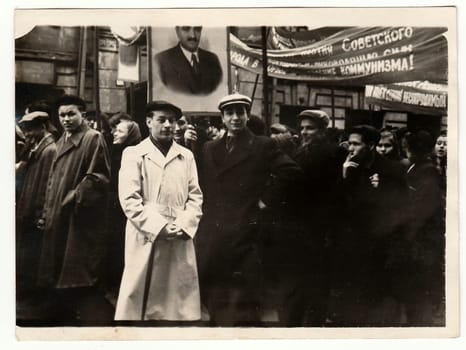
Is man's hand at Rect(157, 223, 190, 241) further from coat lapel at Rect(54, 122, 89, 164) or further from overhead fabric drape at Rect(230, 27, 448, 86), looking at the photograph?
overhead fabric drape at Rect(230, 27, 448, 86)

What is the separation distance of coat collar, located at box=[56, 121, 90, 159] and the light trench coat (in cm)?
21

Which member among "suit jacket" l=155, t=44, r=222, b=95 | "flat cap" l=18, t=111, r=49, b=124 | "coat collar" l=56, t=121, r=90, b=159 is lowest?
Answer: "coat collar" l=56, t=121, r=90, b=159

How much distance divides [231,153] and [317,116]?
41 centimetres

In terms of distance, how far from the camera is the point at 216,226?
7.85 feet

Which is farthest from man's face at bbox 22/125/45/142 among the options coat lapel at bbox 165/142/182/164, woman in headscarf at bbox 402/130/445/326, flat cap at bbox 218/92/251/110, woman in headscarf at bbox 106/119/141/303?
woman in headscarf at bbox 402/130/445/326

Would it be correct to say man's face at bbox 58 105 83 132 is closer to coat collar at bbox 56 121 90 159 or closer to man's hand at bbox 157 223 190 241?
coat collar at bbox 56 121 90 159

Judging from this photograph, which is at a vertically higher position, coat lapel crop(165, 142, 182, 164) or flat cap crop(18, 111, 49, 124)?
flat cap crop(18, 111, 49, 124)

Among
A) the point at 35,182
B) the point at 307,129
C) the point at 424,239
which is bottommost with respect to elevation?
the point at 424,239

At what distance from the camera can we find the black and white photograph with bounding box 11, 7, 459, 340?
238 centimetres

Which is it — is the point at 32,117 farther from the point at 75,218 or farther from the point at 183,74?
the point at 183,74

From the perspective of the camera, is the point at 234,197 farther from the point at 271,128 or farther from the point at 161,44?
the point at 161,44

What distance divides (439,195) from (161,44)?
1396mm

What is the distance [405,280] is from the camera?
7.95 ft

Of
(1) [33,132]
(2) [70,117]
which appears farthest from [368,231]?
(1) [33,132]
